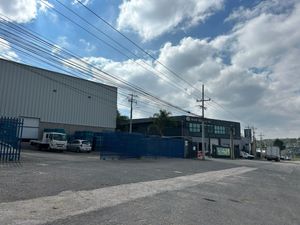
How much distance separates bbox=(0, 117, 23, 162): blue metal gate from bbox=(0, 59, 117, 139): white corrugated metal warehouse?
25715mm

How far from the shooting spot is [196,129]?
8094cm

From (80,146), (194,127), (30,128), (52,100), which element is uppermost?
(194,127)

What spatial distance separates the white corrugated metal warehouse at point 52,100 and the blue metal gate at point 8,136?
25715mm

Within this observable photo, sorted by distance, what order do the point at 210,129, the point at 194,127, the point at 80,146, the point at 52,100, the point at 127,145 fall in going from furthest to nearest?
the point at 210,129 → the point at 194,127 → the point at 52,100 → the point at 80,146 → the point at 127,145

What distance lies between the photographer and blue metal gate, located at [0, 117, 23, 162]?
15.8 m

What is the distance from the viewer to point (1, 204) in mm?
Answer: 7059

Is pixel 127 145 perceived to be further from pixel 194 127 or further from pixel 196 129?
pixel 196 129

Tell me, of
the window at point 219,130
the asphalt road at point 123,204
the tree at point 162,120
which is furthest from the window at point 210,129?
the asphalt road at point 123,204

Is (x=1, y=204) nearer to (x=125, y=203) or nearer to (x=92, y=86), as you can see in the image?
(x=125, y=203)

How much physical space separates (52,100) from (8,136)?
29.5 m

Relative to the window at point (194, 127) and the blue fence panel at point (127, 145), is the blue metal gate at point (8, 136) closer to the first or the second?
the blue fence panel at point (127, 145)

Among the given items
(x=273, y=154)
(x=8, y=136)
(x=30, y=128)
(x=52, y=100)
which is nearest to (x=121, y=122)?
(x=273, y=154)

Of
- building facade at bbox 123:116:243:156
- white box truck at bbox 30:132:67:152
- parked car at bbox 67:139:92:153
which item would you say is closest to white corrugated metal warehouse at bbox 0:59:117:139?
white box truck at bbox 30:132:67:152

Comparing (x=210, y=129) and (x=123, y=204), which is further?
(x=210, y=129)
